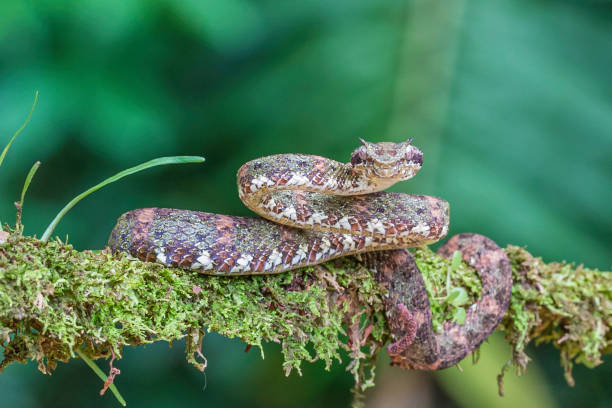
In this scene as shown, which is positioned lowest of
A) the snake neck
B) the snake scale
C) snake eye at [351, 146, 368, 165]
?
the snake scale

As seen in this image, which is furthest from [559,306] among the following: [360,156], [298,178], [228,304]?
[228,304]

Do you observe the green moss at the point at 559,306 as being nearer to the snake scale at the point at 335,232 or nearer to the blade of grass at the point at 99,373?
the snake scale at the point at 335,232

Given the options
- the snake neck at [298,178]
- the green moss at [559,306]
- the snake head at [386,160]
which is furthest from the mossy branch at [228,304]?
the snake head at [386,160]

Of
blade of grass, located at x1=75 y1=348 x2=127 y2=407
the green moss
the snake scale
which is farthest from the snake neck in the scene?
the green moss

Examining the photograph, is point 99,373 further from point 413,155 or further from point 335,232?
point 413,155

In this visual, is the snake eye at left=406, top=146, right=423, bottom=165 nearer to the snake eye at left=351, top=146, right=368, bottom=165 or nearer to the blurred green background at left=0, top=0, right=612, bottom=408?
the snake eye at left=351, top=146, right=368, bottom=165

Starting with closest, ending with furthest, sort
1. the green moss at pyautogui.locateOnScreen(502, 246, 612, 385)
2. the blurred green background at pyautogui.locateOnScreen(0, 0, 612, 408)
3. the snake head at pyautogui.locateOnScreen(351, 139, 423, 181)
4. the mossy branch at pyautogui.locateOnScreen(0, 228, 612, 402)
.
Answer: the mossy branch at pyautogui.locateOnScreen(0, 228, 612, 402) < the snake head at pyautogui.locateOnScreen(351, 139, 423, 181) < the green moss at pyautogui.locateOnScreen(502, 246, 612, 385) < the blurred green background at pyautogui.locateOnScreen(0, 0, 612, 408)
